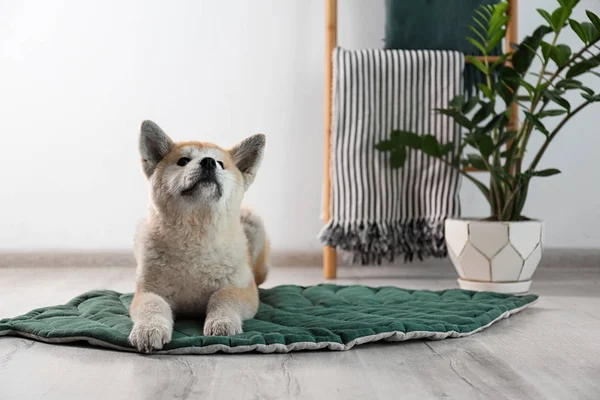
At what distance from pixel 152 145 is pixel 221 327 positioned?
0.44m

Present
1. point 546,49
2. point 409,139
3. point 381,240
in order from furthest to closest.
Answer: point 381,240
point 409,139
point 546,49

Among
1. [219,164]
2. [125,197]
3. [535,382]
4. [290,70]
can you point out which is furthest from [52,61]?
[535,382]

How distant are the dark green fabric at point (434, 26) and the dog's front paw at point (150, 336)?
1636 millimetres

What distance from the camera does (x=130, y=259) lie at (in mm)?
3053

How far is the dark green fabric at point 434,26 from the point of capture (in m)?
2.81

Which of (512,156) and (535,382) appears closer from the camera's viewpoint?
(535,382)

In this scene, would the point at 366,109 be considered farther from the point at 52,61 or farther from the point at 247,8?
the point at 52,61

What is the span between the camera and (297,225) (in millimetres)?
3111

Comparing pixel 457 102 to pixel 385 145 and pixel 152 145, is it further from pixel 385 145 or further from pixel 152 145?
pixel 152 145

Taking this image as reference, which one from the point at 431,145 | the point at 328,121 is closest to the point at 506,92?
the point at 431,145

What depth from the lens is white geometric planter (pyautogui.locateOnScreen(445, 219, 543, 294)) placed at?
7.85ft

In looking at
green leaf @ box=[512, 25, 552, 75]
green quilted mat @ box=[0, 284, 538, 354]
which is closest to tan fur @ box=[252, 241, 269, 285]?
green quilted mat @ box=[0, 284, 538, 354]

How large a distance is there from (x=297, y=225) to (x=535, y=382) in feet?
5.85

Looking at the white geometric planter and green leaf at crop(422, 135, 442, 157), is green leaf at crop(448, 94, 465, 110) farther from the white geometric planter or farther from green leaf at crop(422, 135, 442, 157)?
the white geometric planter
